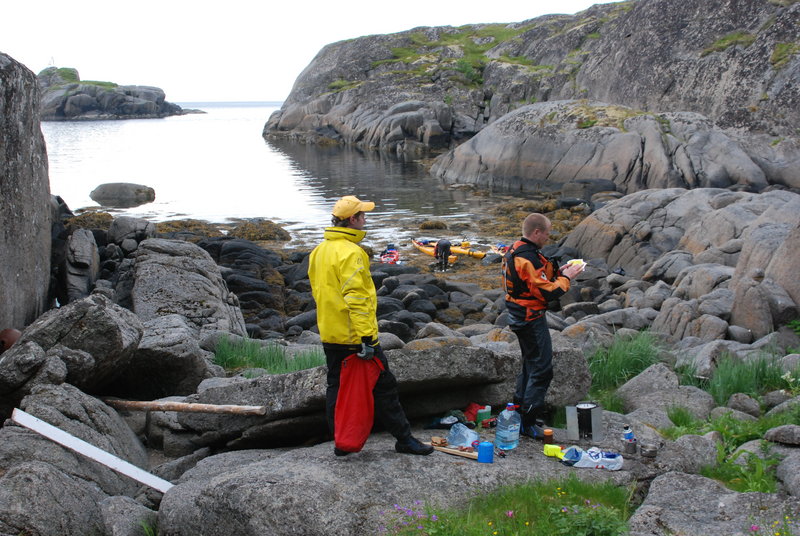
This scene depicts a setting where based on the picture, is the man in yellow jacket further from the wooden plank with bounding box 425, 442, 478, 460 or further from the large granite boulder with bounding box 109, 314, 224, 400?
the large granite boulder with bounding box 109, 314, 224, 400

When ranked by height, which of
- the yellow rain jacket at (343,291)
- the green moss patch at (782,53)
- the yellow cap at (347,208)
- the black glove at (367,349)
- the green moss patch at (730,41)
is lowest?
the black glove at (367,349)

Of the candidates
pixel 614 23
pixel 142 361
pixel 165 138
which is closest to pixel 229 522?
pixel 142 361

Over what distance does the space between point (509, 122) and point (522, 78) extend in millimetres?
20472

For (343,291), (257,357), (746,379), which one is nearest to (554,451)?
(343,291)

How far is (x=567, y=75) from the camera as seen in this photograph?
5384 centimetres

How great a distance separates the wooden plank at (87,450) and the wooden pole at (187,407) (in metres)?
0.77

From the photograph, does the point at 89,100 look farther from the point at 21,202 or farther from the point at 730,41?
the point at 21,202

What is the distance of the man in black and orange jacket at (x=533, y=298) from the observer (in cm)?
739

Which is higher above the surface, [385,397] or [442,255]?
[385,397]

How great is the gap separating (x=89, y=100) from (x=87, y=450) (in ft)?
450

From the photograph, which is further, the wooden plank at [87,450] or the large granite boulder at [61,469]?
the wooden plank at [87,450]

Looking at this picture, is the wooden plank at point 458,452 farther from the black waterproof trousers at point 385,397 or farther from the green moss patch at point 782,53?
the green moss patch at point 782,53

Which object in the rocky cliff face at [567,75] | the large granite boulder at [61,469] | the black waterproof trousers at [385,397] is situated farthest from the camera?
the rocky cliff face at [567,75]

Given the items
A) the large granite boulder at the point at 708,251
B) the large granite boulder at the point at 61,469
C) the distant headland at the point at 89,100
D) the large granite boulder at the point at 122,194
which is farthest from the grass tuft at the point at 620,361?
the distant headland at the point at 89,100
